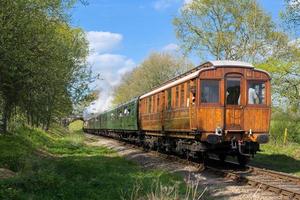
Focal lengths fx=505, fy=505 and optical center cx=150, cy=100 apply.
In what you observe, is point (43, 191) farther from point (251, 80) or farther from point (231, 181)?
point (251, 80)

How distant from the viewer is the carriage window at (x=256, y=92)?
17.5 m

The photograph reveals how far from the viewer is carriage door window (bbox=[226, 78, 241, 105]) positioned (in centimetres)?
1742

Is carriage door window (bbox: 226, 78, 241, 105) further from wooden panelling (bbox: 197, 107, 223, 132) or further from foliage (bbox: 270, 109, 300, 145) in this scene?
foliage (bbox: 270, 109, 300, 145)

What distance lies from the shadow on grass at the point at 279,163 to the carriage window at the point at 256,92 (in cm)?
285

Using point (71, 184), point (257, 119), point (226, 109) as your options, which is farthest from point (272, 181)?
point (71, 184)

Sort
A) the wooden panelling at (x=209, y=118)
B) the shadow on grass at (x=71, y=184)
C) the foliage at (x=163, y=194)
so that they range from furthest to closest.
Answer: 1. the wooden panelling at (x=209, y=118)
2. the shadow on grass at (x=71, y=184)
3. the foliage at (x=163, y=194)

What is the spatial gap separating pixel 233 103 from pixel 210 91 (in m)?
0.92

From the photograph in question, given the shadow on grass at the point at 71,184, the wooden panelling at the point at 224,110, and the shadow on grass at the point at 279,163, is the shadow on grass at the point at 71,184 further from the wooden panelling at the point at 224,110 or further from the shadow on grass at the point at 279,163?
the shadow on grass at the point at 279,163

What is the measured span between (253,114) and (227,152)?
6.04ft

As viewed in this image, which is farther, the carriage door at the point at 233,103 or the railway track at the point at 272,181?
the carriage door at the point at 233,103

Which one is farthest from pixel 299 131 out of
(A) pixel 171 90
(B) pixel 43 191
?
(B) pixel 43 191

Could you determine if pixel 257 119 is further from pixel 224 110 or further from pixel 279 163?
pixel 279 163

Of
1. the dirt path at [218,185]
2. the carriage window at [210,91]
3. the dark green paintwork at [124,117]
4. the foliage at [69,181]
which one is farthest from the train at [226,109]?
the dark green paintwork at [124,117]

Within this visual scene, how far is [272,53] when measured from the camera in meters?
40.1
